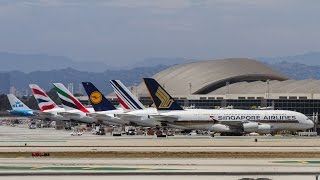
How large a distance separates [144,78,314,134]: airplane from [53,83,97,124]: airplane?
2256 centimetres

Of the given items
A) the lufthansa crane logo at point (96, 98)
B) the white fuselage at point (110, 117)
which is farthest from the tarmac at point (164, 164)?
the lufthansa crane logo at point (96, 98)

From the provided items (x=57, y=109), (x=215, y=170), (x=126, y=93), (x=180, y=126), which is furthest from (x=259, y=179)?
(x=57, y=109)

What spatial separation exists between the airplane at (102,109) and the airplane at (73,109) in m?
3.09

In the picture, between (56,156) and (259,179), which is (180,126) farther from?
(259,179)

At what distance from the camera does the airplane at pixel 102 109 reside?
135125 millimetres

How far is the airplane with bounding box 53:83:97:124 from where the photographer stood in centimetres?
14911

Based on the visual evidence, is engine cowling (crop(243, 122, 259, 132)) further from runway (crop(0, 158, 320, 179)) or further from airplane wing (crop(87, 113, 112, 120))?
runway (crop(0, 158, 320, 179))

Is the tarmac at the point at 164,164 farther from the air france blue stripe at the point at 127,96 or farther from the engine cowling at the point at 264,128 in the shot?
the air france blue stripe at the point at 127,96

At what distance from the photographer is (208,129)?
397 ft

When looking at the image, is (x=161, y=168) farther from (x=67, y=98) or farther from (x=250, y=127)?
(x=67, y=98)

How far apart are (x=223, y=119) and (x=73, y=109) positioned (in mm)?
43468

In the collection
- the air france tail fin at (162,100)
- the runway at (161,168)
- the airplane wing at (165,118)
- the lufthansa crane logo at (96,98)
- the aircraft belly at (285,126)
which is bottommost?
the runway at (161,168)

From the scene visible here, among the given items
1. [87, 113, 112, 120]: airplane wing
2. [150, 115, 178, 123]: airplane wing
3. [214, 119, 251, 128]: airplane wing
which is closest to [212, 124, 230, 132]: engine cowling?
[214, 119, 251, 128]: airplane wing

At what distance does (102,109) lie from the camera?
458ft
